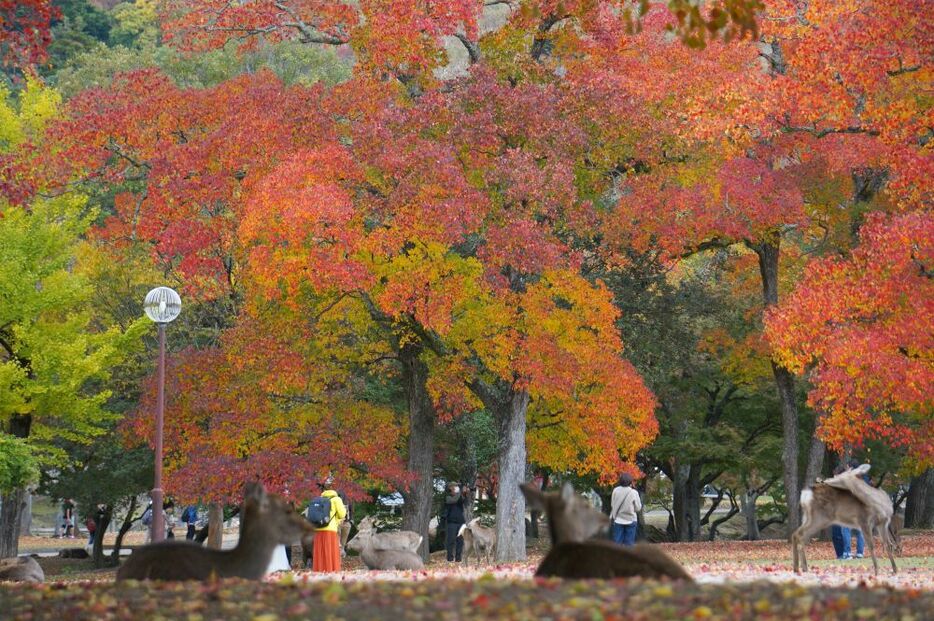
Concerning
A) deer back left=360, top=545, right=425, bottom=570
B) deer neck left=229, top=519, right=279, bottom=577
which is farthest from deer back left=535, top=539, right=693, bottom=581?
deer back left=360, top=545, right=425, bottom=570

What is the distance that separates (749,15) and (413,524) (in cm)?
1925

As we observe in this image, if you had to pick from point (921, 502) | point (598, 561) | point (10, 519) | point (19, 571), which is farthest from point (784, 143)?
point (598, 561)

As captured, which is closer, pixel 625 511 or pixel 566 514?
pixel 566 514

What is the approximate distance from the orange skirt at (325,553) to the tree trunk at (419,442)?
8.08 meters

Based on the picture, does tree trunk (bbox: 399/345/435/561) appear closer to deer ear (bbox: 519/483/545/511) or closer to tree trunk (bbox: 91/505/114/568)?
tree trunk (bbox: 91/505/114/568)

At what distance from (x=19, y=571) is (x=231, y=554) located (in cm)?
867

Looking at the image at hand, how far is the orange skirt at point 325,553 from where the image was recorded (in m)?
20.3

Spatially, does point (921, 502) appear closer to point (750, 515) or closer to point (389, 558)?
point (750, 515)

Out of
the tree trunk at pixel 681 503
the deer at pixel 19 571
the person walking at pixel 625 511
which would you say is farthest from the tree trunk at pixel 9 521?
the tree trunk at pixel 681 503

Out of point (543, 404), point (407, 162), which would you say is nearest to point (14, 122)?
point (407, 162)

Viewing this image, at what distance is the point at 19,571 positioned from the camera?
1780 cm

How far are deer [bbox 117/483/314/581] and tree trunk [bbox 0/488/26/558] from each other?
23232mm

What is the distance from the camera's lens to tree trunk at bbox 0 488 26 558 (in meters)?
32.1

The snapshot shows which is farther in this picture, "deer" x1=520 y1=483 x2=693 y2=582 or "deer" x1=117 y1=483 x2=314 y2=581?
"deer" x1=117 y1=483 x2=314 y2=581
